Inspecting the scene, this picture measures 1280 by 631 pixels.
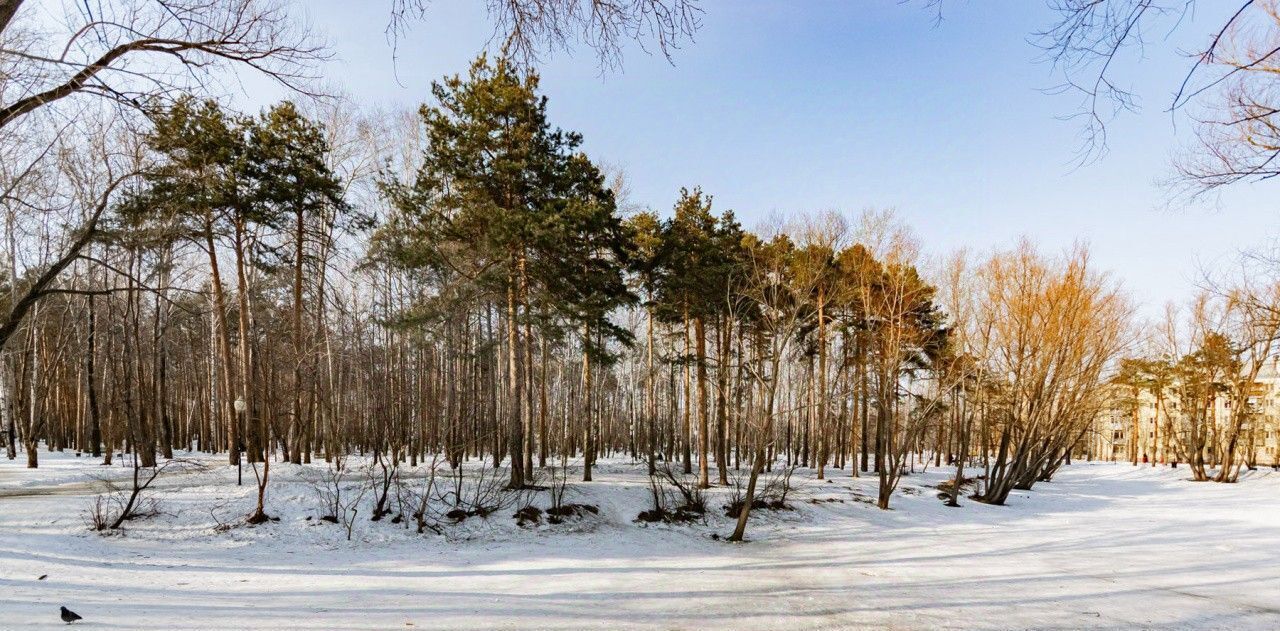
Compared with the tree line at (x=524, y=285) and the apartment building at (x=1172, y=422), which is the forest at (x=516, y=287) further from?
the apartment building at (x=1172, y=422)

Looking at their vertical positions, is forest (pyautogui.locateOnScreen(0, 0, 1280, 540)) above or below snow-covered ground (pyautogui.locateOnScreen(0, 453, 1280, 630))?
above

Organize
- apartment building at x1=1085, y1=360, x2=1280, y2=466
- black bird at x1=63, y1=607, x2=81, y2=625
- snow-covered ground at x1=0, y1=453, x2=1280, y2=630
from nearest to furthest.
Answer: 1. black bird at x1=63, y1=607, x2=81, y2=625
2. snow-covered ground at x1=0, y1=453, x2=1280, y2=630
3. apartment building at x1=1085, y1=360, x2=1280, y2=466

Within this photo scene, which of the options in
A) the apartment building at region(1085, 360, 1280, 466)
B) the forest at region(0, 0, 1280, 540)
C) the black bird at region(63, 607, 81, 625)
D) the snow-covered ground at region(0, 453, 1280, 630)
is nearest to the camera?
the black bird at region(63, 607, 81, 625)

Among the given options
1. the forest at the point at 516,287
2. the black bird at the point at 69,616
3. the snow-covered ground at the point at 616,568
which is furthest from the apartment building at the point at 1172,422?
the black bird at the point at 69,616

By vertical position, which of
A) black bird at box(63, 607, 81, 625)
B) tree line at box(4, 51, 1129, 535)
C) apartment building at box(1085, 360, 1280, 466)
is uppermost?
tree line at box(4, 51, 1129, 535)

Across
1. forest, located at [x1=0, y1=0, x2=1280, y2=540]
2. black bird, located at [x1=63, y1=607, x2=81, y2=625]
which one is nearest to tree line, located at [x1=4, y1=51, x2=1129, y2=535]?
forest, located at [x1=0, y1=0, x2=1280, y2=540]

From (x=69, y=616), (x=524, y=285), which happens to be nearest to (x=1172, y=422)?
(x=524, y=285)

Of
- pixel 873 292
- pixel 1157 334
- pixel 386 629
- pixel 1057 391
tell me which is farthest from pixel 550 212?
pixel 1157 334

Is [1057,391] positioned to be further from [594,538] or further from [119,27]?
[119,27]

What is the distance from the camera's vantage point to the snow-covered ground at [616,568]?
691cm

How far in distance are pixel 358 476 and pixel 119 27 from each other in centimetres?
1529

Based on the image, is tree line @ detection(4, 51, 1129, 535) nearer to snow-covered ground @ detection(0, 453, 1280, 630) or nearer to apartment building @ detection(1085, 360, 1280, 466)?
snow-covered ground @ detection(0, 453, 1280, 630)

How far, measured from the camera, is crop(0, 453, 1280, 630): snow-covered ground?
6906 millimetres

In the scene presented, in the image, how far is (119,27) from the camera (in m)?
3.71
